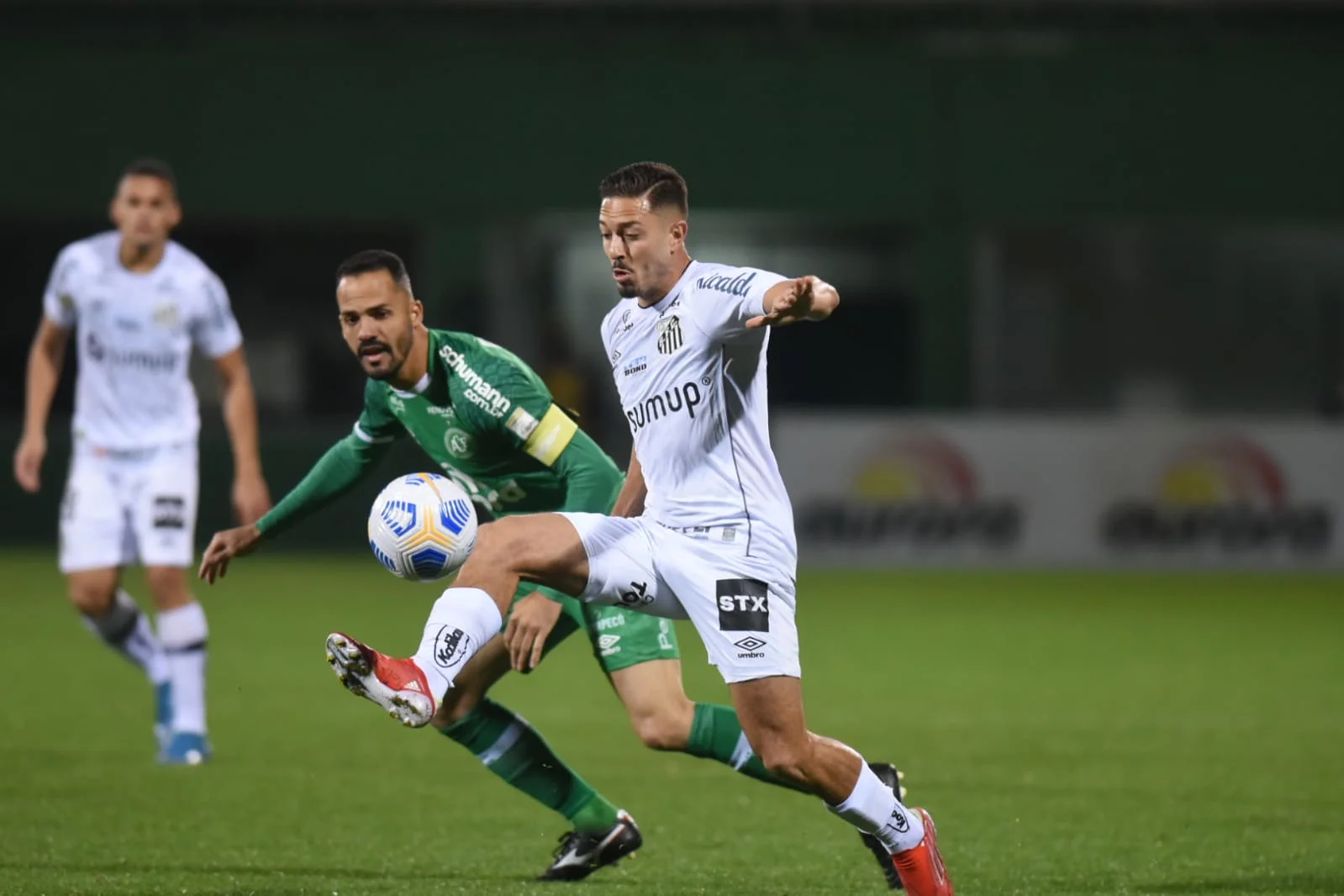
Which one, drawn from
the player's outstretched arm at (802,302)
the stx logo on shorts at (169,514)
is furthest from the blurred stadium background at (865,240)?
the player's outstretched arm at (802,302)

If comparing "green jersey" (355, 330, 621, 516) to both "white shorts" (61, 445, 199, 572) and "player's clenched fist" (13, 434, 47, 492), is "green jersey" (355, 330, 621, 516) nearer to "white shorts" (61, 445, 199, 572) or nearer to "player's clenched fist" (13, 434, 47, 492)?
"white shorts" (61, 445, 199, 572)

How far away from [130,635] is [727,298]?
14.8 feet

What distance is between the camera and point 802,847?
6336 mm

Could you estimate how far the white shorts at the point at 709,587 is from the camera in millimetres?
4863

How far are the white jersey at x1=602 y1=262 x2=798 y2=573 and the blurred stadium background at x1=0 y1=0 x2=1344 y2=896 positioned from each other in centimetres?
767

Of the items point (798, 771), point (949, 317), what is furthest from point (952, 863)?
point (949, 317)

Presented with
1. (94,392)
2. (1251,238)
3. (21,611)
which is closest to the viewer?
(94,392)

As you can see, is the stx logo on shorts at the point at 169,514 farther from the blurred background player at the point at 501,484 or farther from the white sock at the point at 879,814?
the white sock at the point at 879,814

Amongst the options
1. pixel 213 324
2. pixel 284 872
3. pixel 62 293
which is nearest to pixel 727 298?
pixel 284 872

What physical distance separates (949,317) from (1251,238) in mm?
4088

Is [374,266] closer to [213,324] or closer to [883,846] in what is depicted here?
[883,846]

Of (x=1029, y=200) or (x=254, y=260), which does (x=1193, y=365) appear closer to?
(x=1029, y=200)

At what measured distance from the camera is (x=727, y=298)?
486 centimetres

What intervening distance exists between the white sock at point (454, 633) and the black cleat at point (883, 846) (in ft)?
4.37
